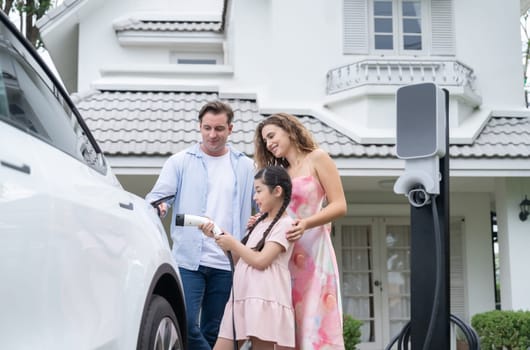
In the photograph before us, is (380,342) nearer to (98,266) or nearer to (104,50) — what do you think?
(104,50)

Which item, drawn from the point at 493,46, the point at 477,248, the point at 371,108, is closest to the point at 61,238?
the point at 371,108

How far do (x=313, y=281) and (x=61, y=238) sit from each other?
2.08 meters

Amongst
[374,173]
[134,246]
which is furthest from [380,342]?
[134,246]

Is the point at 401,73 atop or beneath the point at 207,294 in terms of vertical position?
atop

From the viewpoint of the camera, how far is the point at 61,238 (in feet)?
5.62

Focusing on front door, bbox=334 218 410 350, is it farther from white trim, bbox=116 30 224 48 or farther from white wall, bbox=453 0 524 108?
white trim, bbox=116 30 224 48

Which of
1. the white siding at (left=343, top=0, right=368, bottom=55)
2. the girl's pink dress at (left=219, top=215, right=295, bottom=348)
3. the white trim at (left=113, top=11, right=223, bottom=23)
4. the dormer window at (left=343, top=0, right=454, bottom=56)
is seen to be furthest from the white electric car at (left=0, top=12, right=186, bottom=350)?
the white trim at (left=113, top=11, right=223, bottom=23)

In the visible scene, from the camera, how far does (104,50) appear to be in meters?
12.9

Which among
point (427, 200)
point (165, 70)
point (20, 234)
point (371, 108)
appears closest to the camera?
point (20, 234)

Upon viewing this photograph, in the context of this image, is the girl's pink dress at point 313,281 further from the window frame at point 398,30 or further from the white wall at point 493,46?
the white wall at point 493,46

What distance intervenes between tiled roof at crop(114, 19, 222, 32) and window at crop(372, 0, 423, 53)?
138 inches

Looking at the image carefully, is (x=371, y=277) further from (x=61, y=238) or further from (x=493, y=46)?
(x=61, y=238)

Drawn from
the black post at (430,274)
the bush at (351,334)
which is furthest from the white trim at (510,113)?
the black post at (430,274)

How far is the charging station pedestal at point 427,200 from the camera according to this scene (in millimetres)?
3662
